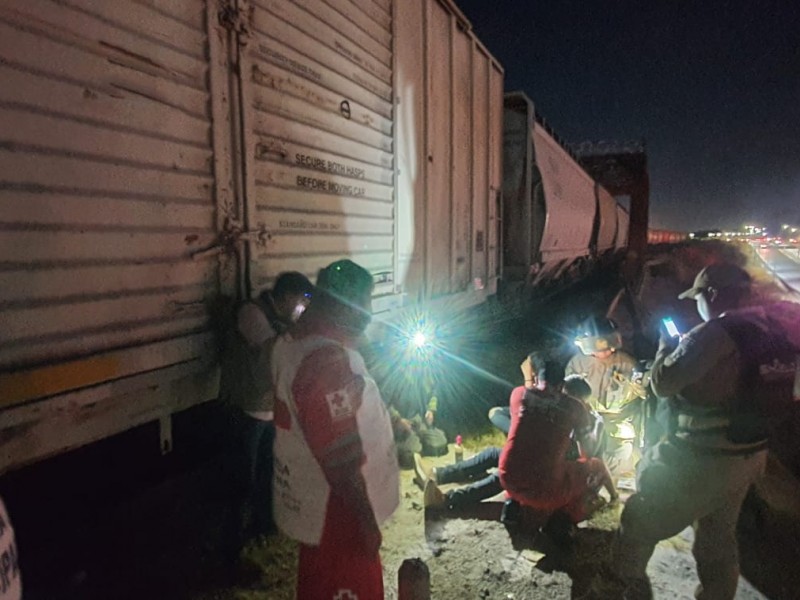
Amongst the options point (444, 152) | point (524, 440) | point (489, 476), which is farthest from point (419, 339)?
point (524, 440)

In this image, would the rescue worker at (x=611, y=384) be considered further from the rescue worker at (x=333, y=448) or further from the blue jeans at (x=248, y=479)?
the rescue worker at (x=333, y=448)

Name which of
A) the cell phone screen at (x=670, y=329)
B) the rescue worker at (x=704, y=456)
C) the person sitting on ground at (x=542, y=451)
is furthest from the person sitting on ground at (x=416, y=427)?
the cell phone screen at (x=670, y=329)

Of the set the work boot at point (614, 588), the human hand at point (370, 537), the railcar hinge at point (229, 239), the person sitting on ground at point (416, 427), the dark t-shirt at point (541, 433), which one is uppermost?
the railcar hinge at point (229, 239)

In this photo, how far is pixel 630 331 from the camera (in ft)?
25.5

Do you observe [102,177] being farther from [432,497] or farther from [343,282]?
[432,497]

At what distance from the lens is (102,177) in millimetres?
2025

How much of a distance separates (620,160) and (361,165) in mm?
19511

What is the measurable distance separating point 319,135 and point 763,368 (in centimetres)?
248

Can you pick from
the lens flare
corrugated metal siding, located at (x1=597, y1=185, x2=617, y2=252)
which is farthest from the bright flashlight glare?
corrugated metal siding, located at (x1=597, y1=185, x2=617, y2=252)

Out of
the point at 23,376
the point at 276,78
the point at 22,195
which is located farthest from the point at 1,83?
the point at 276,78

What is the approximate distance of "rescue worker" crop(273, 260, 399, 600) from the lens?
5.75ft

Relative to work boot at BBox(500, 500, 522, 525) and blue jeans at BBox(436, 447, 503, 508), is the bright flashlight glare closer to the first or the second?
blue jeans at BBox(436, 447, 503, 508)

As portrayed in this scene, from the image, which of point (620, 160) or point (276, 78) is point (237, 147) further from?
point (620, 160)

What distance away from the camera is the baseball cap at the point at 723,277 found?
101 inches
